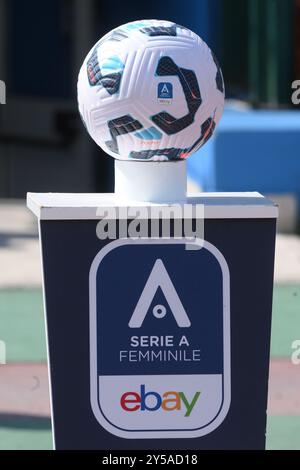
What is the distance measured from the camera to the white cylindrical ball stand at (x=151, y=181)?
459cm

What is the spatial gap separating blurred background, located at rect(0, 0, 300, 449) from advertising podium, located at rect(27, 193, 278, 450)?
104 centimetres

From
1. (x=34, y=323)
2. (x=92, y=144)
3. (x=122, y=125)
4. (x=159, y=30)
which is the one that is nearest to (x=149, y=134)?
(x=122, y=125)

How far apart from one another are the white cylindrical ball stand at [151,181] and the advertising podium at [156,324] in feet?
0.33

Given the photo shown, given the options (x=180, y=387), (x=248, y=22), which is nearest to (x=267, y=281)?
(x=180, y=387)

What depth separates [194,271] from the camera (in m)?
4.48

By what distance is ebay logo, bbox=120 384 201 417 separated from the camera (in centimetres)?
450

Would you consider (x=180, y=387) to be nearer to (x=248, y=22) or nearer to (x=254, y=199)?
(x=254, y=199)

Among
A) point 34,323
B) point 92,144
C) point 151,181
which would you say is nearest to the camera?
point 151,181

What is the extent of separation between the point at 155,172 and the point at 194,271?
41 centimetres

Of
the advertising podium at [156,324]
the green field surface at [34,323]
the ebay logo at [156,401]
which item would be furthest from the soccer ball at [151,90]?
the green field surface at [34,323]

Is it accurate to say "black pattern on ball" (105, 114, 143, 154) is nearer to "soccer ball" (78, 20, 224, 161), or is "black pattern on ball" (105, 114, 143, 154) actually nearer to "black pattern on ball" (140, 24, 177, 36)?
"soccer ball" (78, 20, 224, 161)

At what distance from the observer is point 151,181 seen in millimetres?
4582

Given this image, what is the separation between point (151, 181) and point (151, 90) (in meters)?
0.38

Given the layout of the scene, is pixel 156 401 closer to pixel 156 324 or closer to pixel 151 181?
pixel 156 324
